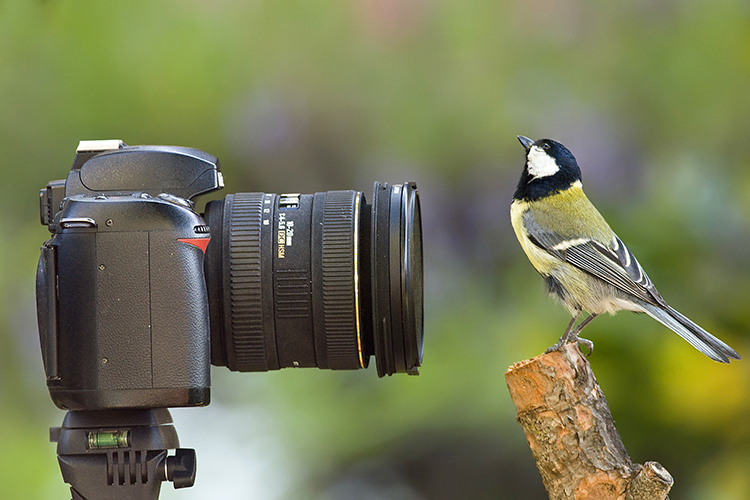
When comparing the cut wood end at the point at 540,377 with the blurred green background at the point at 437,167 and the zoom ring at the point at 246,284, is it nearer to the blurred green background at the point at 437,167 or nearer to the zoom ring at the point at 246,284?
the zoom ring at the point at 246,284

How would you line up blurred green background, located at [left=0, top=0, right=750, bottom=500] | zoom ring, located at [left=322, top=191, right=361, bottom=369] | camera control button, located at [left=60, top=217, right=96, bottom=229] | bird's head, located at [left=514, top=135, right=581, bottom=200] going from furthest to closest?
blurred green background, located at [left=0, top=0, right=750, bottom=500] < bird's head, located at [left=514, top=135, right=581, bottom=200] < zoom ring, located at [left=322, top=191, right=361, bottom=369] < camera control button, located at [left=60, top=217, right=96, bottom=229]

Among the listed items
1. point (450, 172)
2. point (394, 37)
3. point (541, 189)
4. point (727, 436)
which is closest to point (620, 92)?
point (450, 172)

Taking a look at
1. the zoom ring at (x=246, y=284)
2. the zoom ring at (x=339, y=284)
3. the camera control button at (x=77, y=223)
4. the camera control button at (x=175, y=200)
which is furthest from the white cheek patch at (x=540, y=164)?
the camera control button at (x=77, y=223)

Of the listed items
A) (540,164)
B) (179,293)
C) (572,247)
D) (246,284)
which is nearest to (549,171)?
(540,164)

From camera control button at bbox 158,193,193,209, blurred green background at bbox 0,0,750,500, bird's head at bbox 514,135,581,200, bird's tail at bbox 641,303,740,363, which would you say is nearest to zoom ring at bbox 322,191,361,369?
camera control button at bbox 158,193,193,209

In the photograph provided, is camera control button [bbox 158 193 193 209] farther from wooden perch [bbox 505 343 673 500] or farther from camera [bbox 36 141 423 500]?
wooden perch [bbox 505 343 673 500]

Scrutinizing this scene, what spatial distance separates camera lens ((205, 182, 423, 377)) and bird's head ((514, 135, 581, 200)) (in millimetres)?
218

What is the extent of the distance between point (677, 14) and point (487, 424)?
3.40 ft

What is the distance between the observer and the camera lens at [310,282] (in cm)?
105

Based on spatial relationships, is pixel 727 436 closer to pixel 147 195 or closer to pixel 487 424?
pixel 487 424

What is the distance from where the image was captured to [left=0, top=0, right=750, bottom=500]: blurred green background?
162cm

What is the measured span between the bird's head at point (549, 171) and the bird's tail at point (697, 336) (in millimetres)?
236

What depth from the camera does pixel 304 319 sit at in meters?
1.06

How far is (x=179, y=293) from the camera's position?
89 cm
